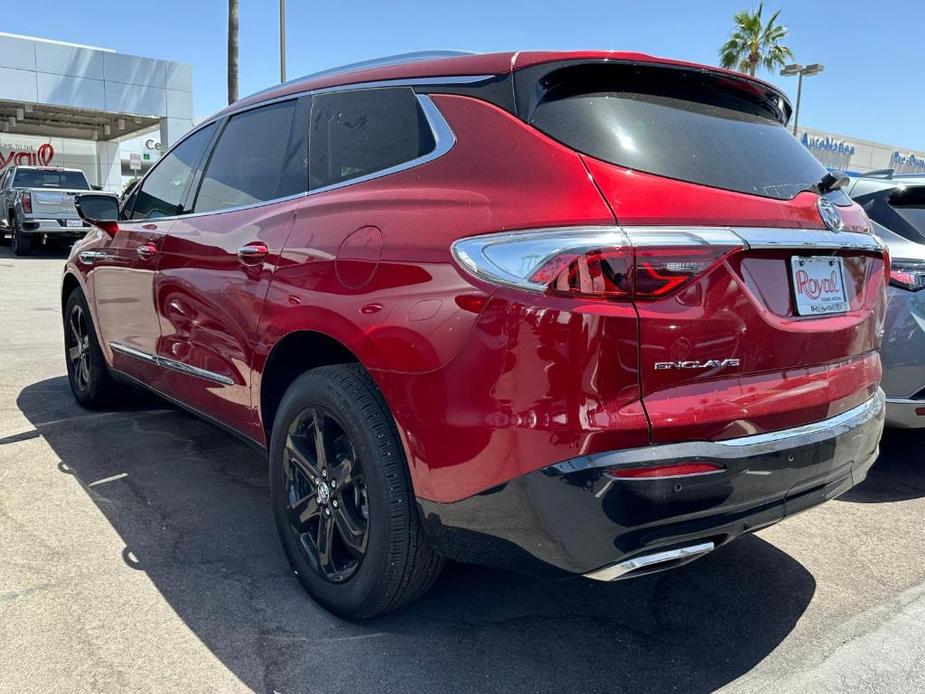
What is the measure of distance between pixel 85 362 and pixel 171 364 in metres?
1.67

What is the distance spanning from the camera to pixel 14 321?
8.36 m

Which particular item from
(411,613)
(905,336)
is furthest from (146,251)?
(905,336)

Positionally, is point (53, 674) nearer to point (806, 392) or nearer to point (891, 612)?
point (806, 392)

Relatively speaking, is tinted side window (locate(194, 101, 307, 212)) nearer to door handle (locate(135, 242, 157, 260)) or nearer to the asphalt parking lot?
door handle (locate(135, 242, 157, 260))

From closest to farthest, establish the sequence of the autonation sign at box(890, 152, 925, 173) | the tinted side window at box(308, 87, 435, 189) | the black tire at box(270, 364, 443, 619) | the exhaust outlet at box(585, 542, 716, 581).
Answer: the exhaust outlet at box(585, 542, 716, 581) → the black tire at box(270, 364, 443, 619) → the tinted side window at box(308, 87, 435, 189) → the autonation sign at box(890, 152, 925, 173)

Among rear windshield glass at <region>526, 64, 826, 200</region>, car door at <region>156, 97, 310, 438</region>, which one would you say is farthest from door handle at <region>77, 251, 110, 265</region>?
rear windshield glass at <region>526, 64, 826, 200</region>

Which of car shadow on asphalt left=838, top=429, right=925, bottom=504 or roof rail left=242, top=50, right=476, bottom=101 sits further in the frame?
car shadow on asphalt left=838, top=429, right=925, bottom=504

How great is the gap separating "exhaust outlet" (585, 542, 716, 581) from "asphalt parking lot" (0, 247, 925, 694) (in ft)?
1.58

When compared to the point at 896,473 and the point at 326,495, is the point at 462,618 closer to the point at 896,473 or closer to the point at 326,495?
the point at 326,495

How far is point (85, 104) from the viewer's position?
23.5 m

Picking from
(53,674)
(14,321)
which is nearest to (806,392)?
(53,674)

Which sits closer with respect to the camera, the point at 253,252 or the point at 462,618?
the point at 462,618

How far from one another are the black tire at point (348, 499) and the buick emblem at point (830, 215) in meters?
1.47

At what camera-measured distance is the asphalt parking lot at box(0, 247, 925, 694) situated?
2.27m
